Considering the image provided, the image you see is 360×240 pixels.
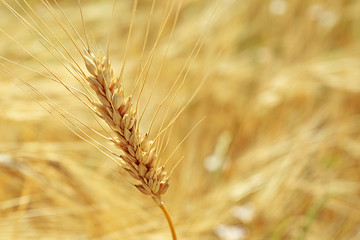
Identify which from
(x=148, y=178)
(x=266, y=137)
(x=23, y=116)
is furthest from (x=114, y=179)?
(x=148, y=178)

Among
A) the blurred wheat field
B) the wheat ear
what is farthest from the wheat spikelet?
the blurred wheat field

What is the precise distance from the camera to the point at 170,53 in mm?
1221

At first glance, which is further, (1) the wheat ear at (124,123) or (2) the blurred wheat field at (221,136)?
(2) the blurred wheat field at (221,136)

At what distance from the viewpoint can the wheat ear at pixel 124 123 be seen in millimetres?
410

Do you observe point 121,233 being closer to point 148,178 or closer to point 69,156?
point 69,156

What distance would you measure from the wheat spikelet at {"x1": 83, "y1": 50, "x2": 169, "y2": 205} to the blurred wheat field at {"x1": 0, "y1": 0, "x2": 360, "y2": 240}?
0.58ft

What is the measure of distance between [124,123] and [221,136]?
0.72 m

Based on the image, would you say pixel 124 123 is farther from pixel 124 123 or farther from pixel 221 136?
pixel 221 136

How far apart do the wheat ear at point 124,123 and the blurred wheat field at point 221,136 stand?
18 cm

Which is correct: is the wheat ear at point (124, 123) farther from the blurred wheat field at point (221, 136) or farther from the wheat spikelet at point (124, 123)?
the blurred wheat field at point (221, 136)

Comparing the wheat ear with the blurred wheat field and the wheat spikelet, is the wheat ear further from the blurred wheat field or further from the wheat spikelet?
the blurred wheat field

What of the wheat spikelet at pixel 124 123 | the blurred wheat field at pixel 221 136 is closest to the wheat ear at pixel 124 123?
the wheat spikelet at pixel 124 123

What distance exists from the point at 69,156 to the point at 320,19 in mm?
831

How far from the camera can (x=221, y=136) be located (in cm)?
112
